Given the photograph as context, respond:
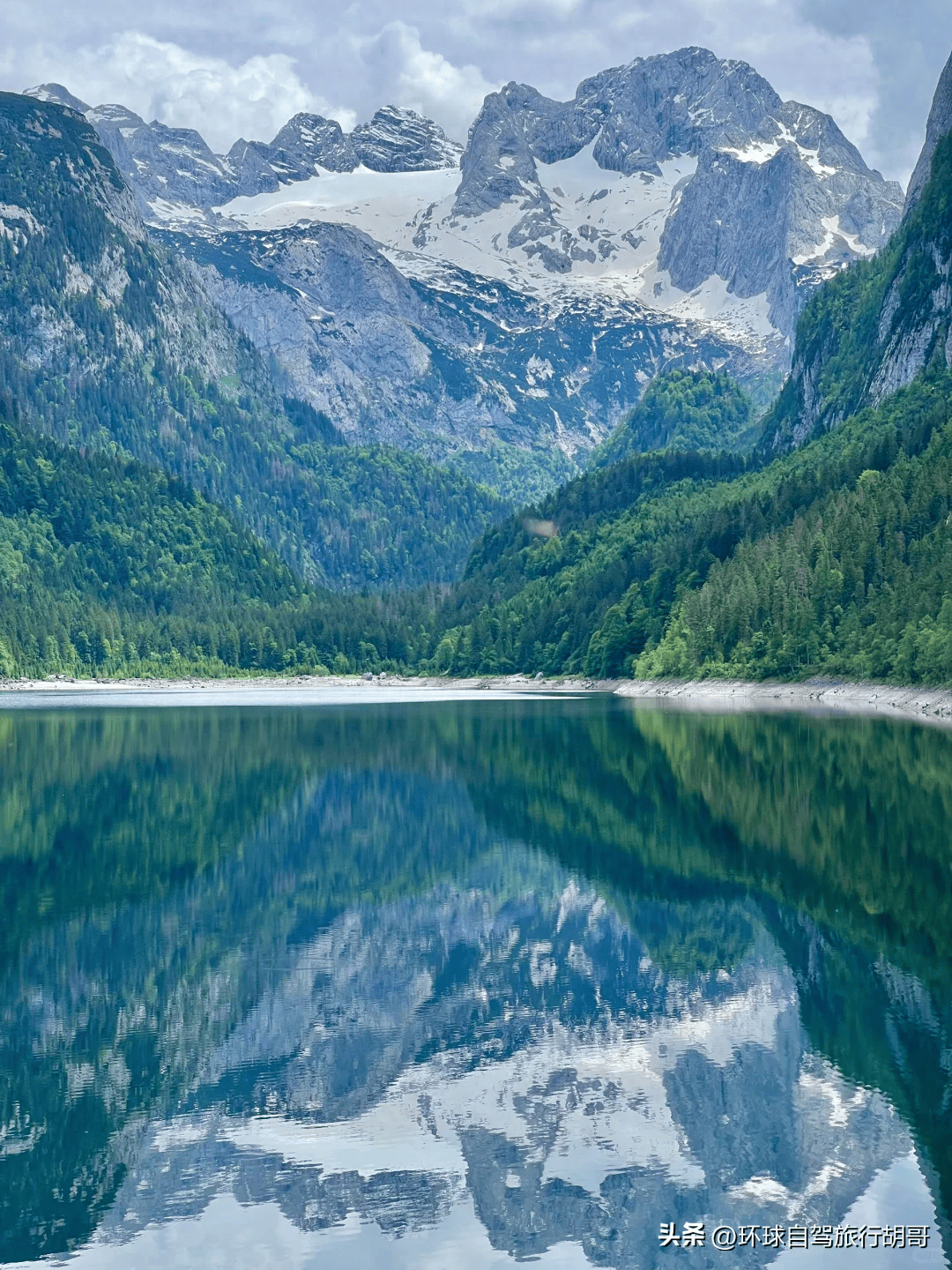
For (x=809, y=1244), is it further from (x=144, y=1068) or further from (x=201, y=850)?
(x=201, y=850)

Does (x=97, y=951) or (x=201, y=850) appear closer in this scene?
(x=97, y=951)

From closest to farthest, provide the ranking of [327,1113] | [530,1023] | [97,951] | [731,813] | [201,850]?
[327,1113] < [530,1023] < [97,951] < [201,850] < [731,813]

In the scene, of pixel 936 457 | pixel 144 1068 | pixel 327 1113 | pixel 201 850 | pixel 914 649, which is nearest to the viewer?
pixel 327 1113

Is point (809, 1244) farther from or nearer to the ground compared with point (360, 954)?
farther from the ground

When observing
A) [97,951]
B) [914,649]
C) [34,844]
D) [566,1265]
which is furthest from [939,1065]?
[914,649]

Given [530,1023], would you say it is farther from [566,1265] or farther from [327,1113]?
[566,1265]

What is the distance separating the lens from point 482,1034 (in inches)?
1351

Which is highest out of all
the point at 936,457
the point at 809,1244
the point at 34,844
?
the point at 936,457

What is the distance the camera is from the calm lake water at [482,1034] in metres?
25.0

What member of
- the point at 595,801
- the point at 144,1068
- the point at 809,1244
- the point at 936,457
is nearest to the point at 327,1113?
the point at 144,1068

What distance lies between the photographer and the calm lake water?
25.0m

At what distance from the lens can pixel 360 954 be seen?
4206 centimetres

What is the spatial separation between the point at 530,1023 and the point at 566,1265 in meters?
11.1

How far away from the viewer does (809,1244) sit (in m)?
24.0
